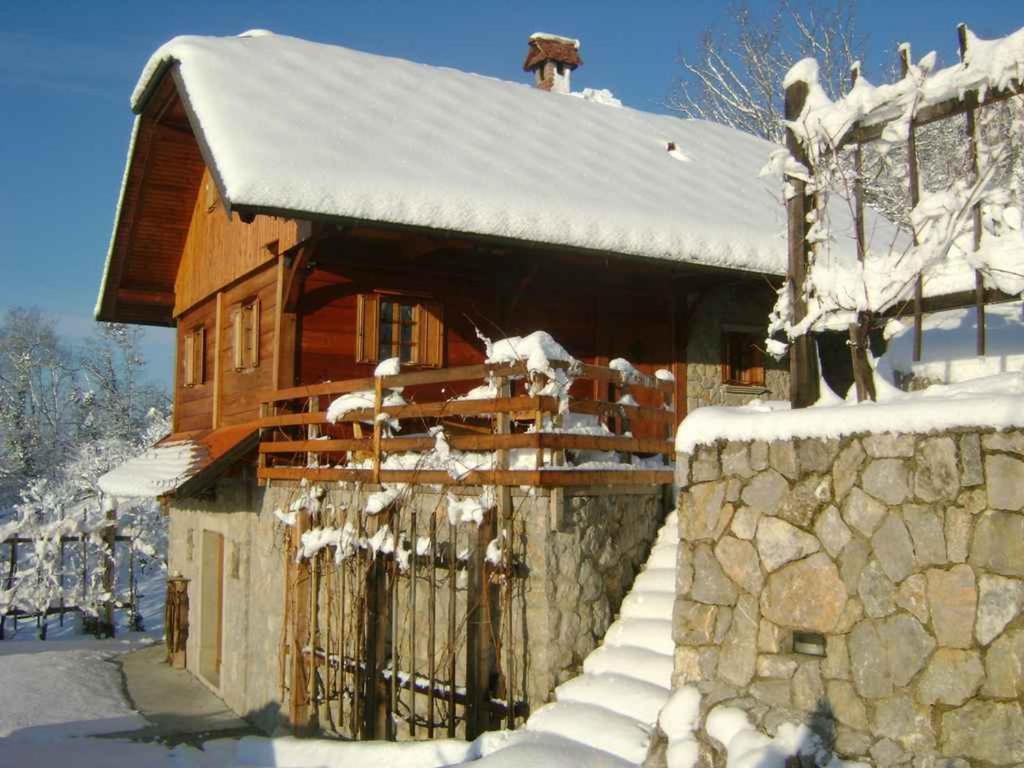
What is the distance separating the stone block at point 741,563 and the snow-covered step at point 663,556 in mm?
2589

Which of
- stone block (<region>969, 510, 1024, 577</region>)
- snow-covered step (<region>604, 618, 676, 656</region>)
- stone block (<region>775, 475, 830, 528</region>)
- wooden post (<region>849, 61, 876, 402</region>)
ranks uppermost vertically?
wooden post (<region>849, 61, 876, 402</region>)

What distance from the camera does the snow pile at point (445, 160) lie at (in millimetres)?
9422

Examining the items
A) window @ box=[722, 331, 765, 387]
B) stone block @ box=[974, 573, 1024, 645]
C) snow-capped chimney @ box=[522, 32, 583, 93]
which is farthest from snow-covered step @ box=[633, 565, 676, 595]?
snow-capped chimney @ box=[522, 32, 583, 93]

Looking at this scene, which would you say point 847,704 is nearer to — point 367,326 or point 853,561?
point 853,561

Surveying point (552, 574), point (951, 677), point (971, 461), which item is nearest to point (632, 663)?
point (552, 574)

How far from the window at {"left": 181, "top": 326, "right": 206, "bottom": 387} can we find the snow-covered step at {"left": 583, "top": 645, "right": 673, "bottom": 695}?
9195mm

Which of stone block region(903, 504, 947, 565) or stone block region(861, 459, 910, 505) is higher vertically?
stone block region(861, 459, 910, 505)

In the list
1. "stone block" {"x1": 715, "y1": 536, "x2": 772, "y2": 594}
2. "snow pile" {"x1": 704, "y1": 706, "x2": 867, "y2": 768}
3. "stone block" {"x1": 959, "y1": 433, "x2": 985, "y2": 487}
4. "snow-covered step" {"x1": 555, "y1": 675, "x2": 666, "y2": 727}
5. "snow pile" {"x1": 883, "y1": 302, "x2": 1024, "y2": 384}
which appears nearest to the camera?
"stone block" {"x1": 959, "y1": 433, "x2": 985, "y2": 487}

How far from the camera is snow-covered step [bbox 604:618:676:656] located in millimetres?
7277

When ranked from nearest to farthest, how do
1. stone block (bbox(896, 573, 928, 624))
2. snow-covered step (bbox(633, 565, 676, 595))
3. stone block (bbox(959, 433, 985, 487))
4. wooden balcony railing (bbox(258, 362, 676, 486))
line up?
stone block (bbox(959, 433, 985, 487)) → stone block (bbox(896, 573, 928, 624)) → wooden balcony railing (bbox(258, 362, 676, 486)) → snow-covered step (bbox(633, 565, 676, 595))

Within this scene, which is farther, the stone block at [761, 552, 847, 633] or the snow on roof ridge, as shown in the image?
the snow on roof ridge

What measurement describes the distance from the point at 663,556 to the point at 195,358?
9.44 meters

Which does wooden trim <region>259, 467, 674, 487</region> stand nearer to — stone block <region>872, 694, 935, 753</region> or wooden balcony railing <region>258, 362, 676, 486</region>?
wooden balcony railing <region>258, 362, 676, 486</region>

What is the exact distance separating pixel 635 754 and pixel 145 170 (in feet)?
38.1
